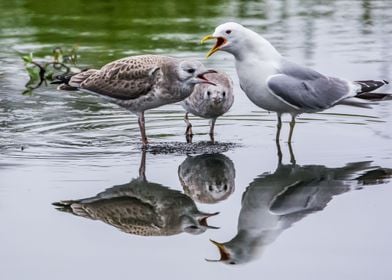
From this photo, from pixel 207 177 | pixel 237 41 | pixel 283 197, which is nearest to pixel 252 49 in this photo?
pixel 237 41

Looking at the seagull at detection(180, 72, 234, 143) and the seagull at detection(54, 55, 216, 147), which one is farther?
the seagull at detection(180, 72, 234, 143)

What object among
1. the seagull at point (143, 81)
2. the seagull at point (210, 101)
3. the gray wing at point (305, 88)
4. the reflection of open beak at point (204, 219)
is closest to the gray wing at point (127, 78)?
the seagull at point (143, 81)

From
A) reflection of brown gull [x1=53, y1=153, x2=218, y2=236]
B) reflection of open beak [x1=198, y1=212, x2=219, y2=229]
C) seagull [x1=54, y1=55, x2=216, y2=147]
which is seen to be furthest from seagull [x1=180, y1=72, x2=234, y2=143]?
reflection of open beak [x1=198, y1=212, x2=219, y2=229]

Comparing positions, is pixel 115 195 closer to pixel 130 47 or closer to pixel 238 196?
pixel 238 196

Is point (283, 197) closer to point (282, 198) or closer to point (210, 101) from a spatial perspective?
point (282, 198)

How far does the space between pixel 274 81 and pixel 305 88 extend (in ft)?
1.27

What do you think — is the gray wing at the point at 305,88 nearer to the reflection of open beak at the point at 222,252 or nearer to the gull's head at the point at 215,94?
the gull's head at the point at 215,94

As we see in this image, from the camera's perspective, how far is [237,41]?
9797 mm

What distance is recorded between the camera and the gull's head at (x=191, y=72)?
989cm

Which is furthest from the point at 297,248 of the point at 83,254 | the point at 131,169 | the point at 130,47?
the point at 130,47

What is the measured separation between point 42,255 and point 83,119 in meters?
4.41

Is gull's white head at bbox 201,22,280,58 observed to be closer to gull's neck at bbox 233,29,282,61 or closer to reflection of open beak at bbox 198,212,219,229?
gull's neck at bbox 233,29,282,61

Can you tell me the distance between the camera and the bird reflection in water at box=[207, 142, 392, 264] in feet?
23.3

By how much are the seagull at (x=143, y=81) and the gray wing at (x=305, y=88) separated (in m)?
0.61
